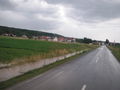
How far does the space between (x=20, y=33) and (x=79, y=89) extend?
178 metres

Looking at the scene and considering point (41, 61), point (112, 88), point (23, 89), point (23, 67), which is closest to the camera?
point (23, 89)

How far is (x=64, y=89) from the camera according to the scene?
9953mm

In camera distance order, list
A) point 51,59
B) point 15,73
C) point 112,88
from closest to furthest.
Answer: point 112,88 < point 15,73 < point 51,59

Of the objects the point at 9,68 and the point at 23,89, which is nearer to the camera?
the point at 23,89

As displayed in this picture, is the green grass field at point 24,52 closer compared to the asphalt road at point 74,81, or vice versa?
the asphalt road at point 74,81

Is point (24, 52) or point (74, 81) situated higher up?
point (24, 52)

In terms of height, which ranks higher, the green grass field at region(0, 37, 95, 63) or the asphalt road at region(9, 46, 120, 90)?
the green grass field at region(0, 37, 95, 63)

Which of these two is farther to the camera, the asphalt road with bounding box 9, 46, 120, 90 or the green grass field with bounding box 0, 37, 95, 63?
the green grass field with bounding box 0, 37, 95, 63

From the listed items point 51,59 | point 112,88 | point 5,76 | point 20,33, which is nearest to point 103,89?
point 112,88

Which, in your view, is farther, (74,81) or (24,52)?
(24,52)

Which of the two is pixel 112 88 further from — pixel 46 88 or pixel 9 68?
pixel 9 68

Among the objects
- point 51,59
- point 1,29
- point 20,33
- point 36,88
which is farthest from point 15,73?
point 20,33

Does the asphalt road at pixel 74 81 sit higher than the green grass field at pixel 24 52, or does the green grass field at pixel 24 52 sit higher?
the green grass field at pixel 24 52

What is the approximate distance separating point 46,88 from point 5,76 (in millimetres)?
3962
